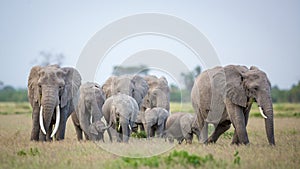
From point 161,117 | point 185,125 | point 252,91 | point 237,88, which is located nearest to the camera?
point 252,91

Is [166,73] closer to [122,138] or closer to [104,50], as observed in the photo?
[104,50]

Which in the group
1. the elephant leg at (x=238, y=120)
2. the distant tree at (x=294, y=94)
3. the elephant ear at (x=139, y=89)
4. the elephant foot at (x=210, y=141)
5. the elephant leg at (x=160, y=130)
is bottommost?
the elephant foot at (x=210, y=141)

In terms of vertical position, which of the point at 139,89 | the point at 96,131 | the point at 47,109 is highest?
the point at 139,89

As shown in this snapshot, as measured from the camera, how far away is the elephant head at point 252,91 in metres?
12.2

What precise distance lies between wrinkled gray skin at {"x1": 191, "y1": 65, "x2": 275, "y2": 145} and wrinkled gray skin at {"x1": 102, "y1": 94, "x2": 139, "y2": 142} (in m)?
2.11

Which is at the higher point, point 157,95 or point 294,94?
point 294,94

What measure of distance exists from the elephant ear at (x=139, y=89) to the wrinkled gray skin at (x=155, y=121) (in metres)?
2.89

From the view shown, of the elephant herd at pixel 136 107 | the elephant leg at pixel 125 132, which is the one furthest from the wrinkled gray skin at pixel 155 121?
the elephant leg at pixel 125 132

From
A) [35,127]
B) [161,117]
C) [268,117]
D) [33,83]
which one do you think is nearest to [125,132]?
[35,127]

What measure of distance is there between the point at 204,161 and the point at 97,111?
675cm

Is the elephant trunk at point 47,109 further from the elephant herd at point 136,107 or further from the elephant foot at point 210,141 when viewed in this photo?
the elephant foot at point 210,141

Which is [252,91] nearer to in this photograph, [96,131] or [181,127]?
A: [181,127]

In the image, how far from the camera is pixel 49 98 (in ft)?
42.3

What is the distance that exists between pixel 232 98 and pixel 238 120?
605 mm
